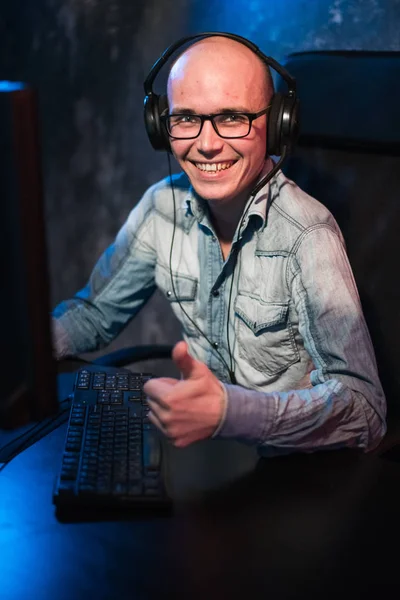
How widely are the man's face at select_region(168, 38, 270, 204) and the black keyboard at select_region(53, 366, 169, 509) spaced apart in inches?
13.6

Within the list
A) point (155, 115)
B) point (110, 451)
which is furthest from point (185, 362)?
point (155, 115)

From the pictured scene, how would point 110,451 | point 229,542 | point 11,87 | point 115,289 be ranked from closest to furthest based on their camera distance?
1. point 11,87
2. point 229,542
3. point 110,451
4. point 115,289

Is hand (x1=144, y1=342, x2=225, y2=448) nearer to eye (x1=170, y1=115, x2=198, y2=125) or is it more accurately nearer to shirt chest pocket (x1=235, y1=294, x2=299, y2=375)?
shirt chest pocket (x1=235, y1=294, x2=299, y2=375)

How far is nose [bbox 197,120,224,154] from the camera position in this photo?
1189mm

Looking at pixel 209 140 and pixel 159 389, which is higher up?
pixel 209 140

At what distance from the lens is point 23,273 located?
2.10 ft

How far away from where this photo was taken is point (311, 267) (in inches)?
45.4

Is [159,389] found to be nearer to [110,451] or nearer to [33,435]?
[110,451]

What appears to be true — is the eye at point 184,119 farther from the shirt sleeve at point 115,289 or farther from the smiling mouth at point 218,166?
the shirt sleeve at point 115,289

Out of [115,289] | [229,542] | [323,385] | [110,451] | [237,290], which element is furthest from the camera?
[115,289]

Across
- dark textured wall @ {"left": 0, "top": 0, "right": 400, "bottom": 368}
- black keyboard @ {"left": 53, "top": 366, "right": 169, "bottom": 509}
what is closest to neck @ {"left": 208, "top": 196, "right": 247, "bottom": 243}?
black keyboard @ {"left": 53, "top": 366, "right": 169, "bottom": 509}

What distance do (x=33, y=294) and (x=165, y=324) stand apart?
131 cm

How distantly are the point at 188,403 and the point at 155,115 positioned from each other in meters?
0.53

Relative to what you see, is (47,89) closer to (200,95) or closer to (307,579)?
(200,95)
